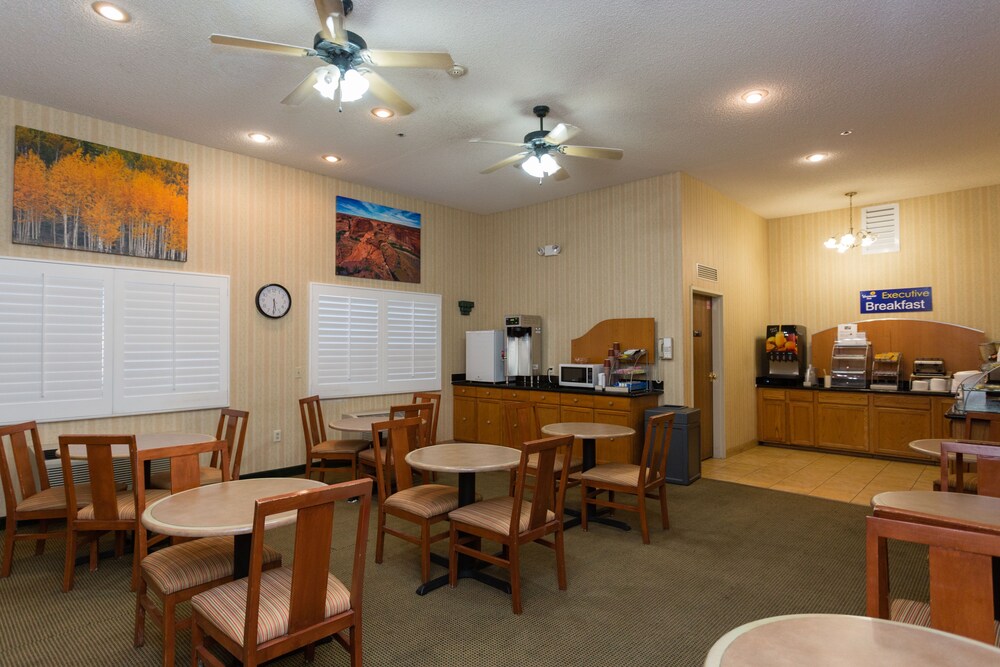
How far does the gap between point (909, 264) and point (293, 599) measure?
27.3 ft

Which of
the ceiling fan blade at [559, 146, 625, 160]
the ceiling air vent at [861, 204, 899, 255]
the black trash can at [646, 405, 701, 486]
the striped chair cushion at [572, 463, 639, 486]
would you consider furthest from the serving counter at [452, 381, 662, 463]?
the ceiling air vent at [861, 204, 899, 255]

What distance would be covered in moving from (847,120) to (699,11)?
93.9 inches

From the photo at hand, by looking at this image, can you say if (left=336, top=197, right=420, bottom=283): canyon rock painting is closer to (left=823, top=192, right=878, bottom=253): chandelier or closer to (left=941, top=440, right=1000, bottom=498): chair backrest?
(left=823, top=192, right=878, bottom=253): chandelier

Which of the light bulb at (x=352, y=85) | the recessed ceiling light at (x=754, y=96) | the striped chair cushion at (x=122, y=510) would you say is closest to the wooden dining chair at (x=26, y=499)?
the striped chair cushion at (x=122, y=510)

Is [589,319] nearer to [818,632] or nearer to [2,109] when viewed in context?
[818,632]

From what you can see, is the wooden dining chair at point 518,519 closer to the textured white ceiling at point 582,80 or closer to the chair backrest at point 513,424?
the chair backrest at point 513,424

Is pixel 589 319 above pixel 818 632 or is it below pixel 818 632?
above

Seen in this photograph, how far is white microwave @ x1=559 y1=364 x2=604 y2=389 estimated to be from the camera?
616cm

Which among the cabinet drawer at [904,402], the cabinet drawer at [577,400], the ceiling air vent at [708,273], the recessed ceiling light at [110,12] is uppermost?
the recessed ceiling light at [110,12]

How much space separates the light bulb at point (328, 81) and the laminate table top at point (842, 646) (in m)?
3.31

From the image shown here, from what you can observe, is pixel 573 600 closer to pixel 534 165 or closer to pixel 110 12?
pixel 534 165

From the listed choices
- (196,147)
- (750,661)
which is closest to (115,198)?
(196,147)

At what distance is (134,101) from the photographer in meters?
4.29

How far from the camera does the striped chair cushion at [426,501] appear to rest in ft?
10.6
